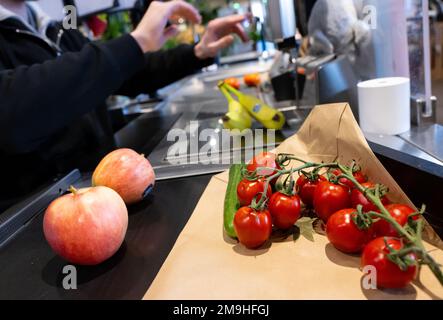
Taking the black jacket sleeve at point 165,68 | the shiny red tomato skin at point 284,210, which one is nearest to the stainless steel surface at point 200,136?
the black jacket sleeve at point 165,68

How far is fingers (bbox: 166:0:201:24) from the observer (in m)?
1.31

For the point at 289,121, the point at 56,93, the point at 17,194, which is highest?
the point at 56,93

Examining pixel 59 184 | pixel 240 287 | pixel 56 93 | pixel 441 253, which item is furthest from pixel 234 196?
pixel 56 93

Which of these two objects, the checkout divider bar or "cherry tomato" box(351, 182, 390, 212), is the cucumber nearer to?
"cherry tomato" box(351, 182, 390, 212)

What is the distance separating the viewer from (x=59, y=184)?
0.96 m

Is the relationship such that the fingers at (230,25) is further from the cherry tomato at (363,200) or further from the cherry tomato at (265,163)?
the cherry tomato at (363,200)

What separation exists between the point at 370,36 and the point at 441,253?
700mm

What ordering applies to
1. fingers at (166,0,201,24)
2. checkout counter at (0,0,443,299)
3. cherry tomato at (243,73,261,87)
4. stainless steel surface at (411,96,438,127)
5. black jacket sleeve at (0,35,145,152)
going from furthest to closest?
cherry tomato at (243,73,261,87)
fingers at (166,0,201,24)
black jacket sleeve at (0,35,145,152)
stainless steel surface at (411,96,438,127)
checkout counter at (0,0,443,299)

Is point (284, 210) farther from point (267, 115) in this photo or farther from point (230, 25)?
point (230, 25)

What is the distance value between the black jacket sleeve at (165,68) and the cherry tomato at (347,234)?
4.87 feet

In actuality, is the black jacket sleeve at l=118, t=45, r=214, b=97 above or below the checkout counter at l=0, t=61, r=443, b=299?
above

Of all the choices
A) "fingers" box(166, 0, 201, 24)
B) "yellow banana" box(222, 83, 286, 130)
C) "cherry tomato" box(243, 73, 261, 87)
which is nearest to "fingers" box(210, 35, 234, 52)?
"fingers" box(166, 0, 201, 24)

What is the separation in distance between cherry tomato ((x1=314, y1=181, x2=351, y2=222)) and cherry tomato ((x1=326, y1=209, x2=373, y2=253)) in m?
0.05

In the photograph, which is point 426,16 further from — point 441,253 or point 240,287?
point 240,287
